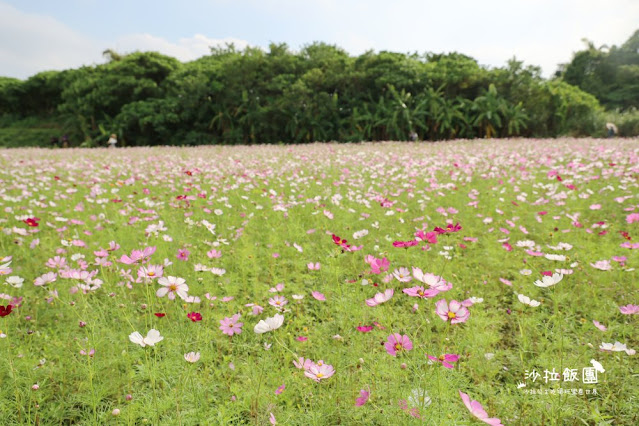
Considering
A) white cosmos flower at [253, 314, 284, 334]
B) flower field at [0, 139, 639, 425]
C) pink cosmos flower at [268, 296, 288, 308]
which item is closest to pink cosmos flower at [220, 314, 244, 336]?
flower field at [0, 139, 639, 425]

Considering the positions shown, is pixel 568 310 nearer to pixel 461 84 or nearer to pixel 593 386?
pixel 593 386

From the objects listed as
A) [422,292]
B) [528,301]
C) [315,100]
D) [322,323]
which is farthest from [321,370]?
[315,100]

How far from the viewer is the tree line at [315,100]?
17.0 meters

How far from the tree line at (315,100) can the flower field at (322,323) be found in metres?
13.4

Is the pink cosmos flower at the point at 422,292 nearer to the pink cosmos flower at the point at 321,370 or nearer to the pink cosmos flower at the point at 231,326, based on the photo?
the pink cosmos flower at the point at 321,370

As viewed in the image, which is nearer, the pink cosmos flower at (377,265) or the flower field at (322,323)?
the flower field at (322,323)

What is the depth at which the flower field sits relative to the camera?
62.0 inches

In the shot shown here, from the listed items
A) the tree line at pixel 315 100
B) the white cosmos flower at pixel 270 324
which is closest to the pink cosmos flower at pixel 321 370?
the white cosmos flower at pixel 270 324

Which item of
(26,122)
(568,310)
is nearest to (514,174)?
(568,310)

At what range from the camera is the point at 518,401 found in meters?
1.67

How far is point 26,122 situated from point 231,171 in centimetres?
3449

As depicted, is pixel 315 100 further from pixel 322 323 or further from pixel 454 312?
pixel 454 312

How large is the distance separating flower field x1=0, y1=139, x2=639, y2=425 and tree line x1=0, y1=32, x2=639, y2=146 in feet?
43.9

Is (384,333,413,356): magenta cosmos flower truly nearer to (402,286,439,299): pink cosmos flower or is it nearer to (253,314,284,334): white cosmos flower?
(402,286,439,299): pink cosmos flower
